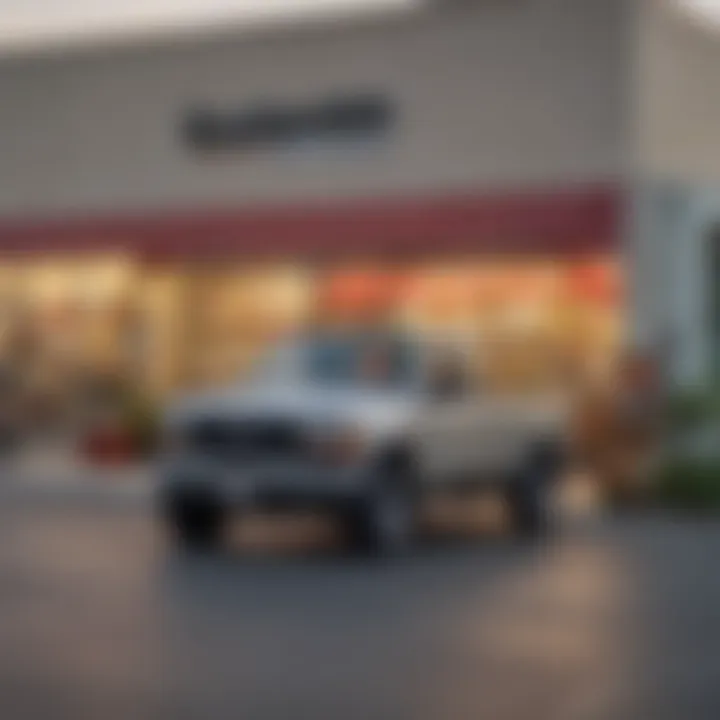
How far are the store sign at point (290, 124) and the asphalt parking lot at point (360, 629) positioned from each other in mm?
8478

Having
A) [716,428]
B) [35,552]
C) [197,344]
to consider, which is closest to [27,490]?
[197,344]

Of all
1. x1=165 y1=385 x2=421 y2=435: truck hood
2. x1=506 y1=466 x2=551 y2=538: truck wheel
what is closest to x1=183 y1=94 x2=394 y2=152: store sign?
x1=506 y1=466 x2=551 y2=538: truck wheel

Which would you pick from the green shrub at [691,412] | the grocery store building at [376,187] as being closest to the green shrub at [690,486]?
the green shrub at [691,412]

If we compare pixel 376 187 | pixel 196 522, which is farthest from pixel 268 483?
pixel 376 187

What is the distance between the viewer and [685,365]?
2278 cm

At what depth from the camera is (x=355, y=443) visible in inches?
571

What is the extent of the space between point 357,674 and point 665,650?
6.35 ft

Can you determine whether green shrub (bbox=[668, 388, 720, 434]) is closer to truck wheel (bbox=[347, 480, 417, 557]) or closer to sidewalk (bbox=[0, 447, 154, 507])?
truck wheel (bbox=[347, 480, 417, 557])

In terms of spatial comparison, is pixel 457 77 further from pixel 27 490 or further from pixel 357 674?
pixel 357 674

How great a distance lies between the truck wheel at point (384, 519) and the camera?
577 inches

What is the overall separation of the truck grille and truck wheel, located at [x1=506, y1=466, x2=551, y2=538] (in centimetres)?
291

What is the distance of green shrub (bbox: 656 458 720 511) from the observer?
60.8 feet

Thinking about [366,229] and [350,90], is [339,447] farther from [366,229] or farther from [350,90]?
[350,90]

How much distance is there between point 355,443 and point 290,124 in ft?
34.5
